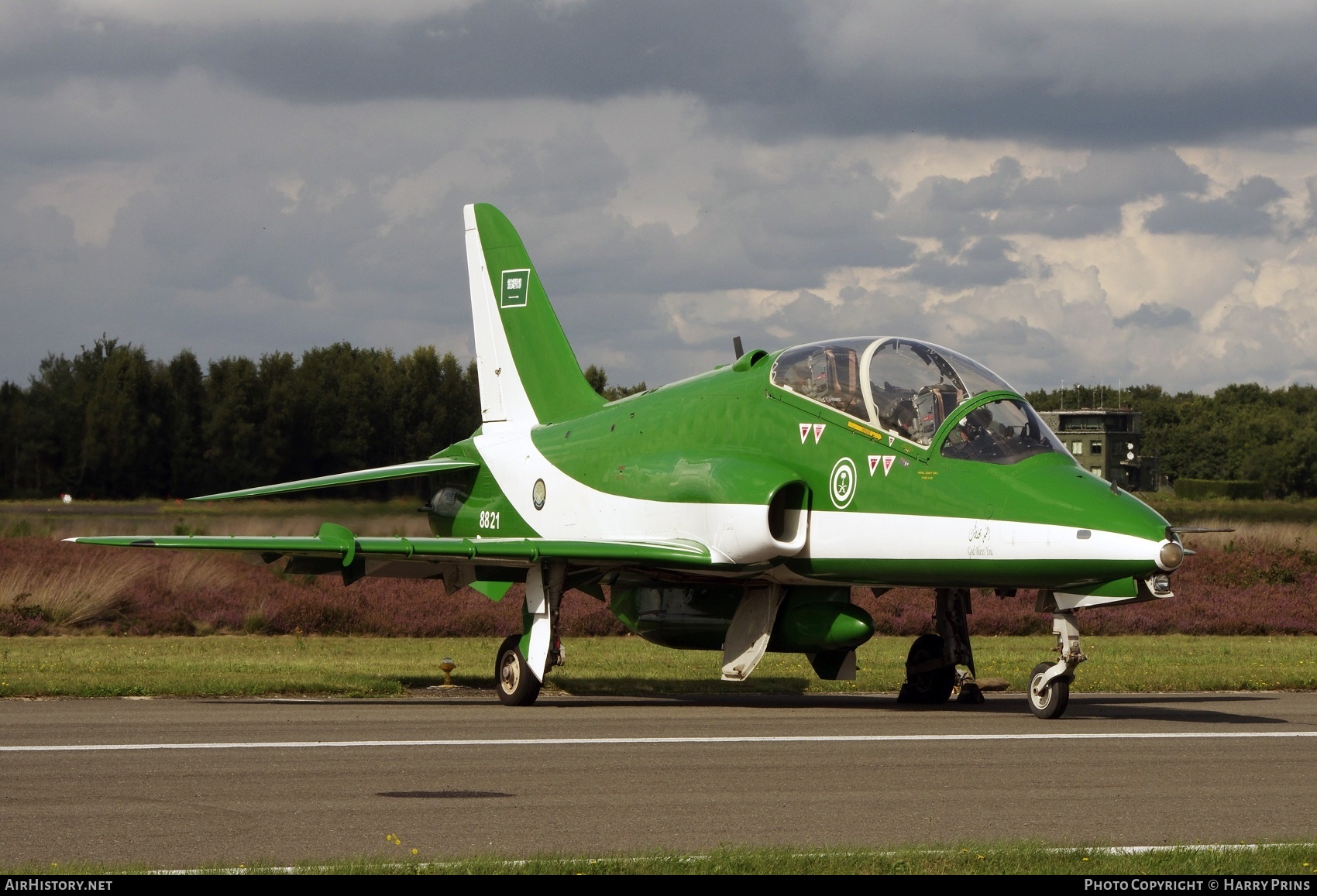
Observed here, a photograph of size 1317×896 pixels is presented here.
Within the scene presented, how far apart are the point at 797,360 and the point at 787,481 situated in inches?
54.9

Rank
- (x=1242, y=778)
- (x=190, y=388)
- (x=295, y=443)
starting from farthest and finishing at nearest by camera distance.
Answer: (x=190, y=388) < (x=295, y=443) < (x=1242, y=778)

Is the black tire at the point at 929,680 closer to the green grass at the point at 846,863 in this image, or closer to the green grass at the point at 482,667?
the green grass at the point at 482,667

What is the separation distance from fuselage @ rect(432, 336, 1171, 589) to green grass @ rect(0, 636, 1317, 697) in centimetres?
263

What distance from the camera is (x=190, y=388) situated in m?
39.6

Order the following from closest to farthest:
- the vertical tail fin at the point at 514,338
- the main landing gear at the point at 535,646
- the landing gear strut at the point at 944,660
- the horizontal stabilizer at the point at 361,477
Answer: the main landing gear at the point at 535,646 → the landing gear strut at the point at 944,660 → the horizontal stabilizer at the point at 361,477 → the vertical tail fin at the point at 514,338

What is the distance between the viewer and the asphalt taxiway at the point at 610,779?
25.0 feet

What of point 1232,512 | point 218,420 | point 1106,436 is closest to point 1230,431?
point 1106,436

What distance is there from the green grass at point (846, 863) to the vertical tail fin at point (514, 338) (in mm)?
12924

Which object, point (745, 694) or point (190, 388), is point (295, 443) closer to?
point (190, 388)

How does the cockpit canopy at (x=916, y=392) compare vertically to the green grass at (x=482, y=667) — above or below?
above

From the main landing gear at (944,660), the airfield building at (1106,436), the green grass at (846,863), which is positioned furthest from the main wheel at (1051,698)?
the airfield building at (1106,436)

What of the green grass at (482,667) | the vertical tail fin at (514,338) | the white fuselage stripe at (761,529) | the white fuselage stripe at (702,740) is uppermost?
the vertical tail fin at (514,338)

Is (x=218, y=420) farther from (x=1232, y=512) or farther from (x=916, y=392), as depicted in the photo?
(x=1232, y=512)

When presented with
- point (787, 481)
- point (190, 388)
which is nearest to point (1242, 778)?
point (787, 481)
